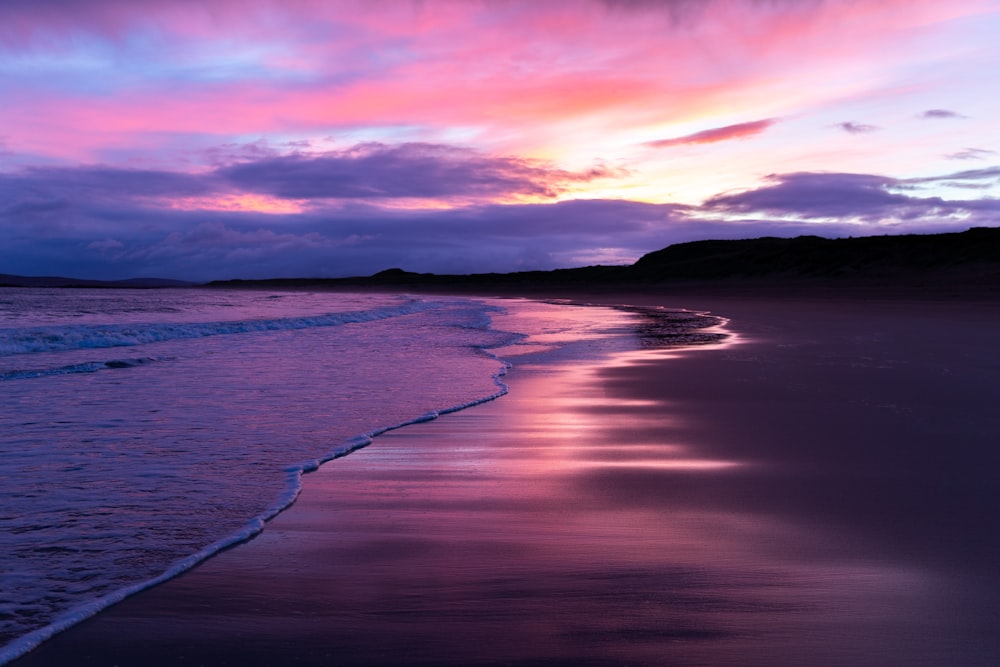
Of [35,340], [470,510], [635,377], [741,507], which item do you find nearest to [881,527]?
[741,507]

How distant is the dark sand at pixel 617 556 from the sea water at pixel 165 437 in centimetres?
30

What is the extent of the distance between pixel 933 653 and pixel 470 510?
267cm

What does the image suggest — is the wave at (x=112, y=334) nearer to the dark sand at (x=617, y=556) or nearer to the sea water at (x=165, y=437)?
the sea water at (x=165, y=437)

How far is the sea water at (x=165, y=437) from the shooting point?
3.90 metres

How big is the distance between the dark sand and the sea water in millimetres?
299

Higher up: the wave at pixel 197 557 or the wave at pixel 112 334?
the wave at pixel 112 334

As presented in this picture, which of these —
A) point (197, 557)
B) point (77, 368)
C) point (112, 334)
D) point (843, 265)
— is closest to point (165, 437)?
point (197, 557)

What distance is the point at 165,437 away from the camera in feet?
23.2

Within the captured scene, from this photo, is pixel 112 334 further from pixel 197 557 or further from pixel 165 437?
pixel 197 557

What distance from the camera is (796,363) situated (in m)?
12.7

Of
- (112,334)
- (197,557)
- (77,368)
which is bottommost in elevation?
(197,557)

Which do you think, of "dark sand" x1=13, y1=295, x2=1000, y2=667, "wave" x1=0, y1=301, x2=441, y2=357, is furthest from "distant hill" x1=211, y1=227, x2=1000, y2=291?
"dark sand" x1=13, y1=295, x2=1000, y2=667

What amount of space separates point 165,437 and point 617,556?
4.67 metres

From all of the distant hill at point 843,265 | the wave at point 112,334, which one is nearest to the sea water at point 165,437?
the wave at point 112,334
